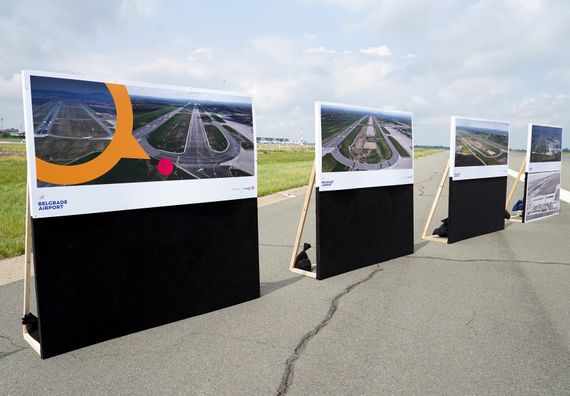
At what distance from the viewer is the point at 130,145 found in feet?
13.3

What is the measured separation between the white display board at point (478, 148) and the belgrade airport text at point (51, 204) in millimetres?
6594

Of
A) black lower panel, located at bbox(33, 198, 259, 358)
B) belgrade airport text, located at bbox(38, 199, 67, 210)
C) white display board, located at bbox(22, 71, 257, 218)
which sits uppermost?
white display board, located at bbox(22, 71, 257, 218)

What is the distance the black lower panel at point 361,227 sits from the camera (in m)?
5.90

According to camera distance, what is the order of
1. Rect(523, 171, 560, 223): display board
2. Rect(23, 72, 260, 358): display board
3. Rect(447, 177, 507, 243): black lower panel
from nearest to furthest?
Rect(23, 72, 260, 358): display board
Rect(447, 177, 507, 243): black lower panel
Rect(523, 171, 560, 223): display board

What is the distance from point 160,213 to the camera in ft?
14.3

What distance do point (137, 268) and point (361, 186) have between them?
136 inches

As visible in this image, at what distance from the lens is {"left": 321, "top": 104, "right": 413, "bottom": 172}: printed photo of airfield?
5.82 metres

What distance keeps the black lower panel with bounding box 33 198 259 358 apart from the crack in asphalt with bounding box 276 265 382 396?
39.1 inches

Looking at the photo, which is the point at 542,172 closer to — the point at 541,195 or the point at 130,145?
the point at 541,195

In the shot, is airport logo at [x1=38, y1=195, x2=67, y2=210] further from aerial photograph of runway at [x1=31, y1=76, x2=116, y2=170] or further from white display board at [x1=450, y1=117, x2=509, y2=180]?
white display board at [x1=450, y1=117, x2=509, y2=180]

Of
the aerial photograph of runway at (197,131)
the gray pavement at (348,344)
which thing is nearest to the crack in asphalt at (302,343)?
the gray pavement at (348,344)

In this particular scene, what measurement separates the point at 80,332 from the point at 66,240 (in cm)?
86

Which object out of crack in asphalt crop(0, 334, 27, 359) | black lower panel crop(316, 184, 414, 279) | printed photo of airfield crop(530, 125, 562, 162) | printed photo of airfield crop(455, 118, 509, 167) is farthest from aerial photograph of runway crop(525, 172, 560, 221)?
crack in asphalt crop(0, 334, 27, 359)

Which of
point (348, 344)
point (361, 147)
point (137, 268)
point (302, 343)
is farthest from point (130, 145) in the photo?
point (361, 147)
